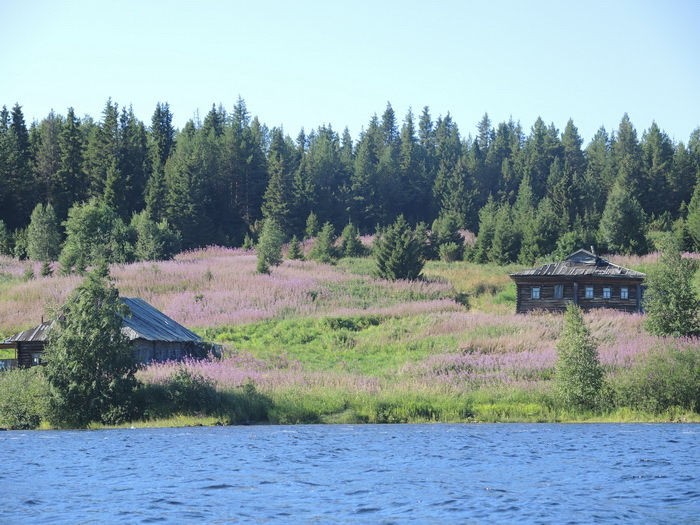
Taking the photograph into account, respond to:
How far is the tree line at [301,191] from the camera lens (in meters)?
81.4

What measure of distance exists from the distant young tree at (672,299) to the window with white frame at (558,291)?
51.3 feet

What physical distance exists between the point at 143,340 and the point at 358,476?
70.1 ft

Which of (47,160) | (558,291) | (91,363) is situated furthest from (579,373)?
(47,160)

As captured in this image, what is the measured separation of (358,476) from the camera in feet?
65.4

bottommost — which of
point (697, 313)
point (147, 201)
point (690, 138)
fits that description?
point (697, 313)

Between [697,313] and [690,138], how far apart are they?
127m

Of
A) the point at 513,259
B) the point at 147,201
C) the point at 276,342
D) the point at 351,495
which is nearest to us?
the point at 351,495

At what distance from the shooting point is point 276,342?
47.4 metres

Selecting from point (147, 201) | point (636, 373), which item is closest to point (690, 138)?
point (147, 201)

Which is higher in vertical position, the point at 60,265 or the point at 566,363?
the point at 60,265

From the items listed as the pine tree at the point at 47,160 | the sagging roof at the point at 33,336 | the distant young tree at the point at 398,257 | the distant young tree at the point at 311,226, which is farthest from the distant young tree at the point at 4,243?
the sagging roof at the point at 33,336

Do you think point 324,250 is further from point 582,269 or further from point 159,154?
point 159,154

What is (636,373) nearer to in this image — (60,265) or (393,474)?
(393,474)

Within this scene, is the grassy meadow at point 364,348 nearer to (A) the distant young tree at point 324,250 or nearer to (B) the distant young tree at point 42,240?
(B) the distant young tree at point 42,240
